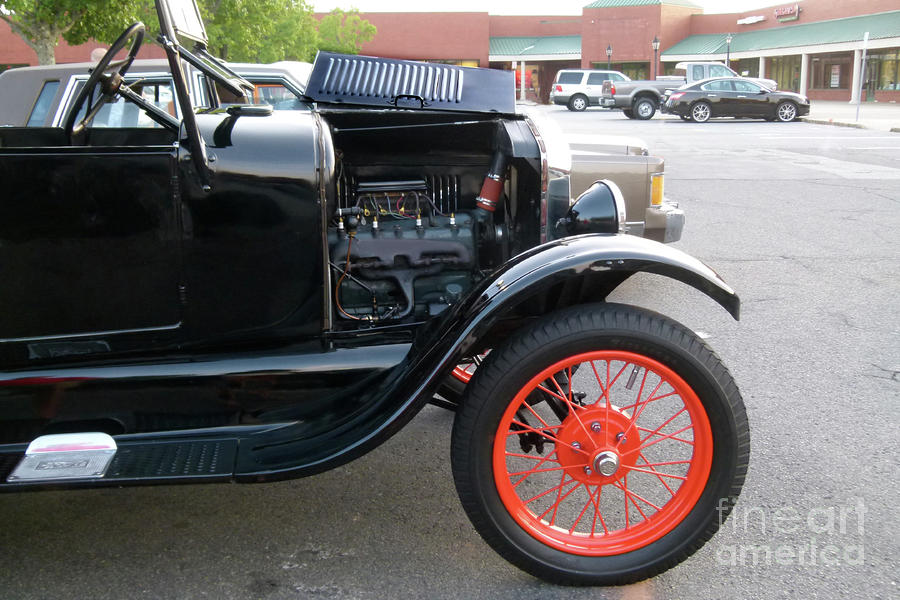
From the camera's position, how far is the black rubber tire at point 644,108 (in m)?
24.9

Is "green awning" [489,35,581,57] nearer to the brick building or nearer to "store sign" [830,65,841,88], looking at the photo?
the brick building

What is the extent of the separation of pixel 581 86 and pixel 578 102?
0.64m

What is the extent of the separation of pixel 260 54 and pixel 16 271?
1916 cm

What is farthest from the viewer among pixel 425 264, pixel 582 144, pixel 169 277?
pixel 582 144

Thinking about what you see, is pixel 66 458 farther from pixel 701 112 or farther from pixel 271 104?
pixel 701 112

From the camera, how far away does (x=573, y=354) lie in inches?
83.9

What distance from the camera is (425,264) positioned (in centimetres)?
277

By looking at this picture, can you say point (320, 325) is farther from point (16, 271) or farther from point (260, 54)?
point (260, 54)

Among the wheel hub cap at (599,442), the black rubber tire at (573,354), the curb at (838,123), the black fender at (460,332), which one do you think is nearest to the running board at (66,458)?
the black fender at (460,332)

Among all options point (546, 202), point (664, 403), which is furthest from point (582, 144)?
point (546, 202)

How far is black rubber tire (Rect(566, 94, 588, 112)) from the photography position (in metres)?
30.5

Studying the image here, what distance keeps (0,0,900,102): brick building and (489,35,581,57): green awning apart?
59 mm

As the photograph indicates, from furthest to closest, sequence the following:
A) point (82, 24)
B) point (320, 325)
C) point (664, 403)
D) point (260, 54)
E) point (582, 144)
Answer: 1. point (260, 54)
2. point (82, 24)
3. point (582, 144)
4. point (664, 403)
5. point (320, 325)

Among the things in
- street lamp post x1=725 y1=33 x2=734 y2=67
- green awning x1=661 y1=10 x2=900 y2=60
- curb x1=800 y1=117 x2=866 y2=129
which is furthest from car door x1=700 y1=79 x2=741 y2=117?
street lamp post x1=725 y1=33 x2=734 y2=67
